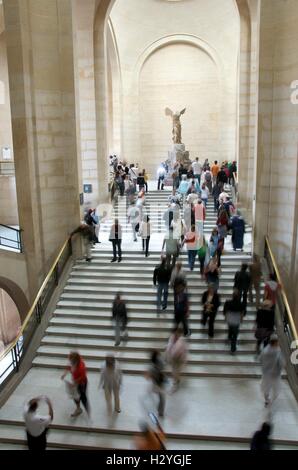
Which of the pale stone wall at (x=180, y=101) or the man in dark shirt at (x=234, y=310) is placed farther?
the pale stone wall at (x=180, y=101)

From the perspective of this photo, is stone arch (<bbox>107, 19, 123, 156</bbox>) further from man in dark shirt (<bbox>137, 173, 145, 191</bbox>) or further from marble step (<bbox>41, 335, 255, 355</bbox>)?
marble step (<bbox>41, 335, 255, 355</bbox>)

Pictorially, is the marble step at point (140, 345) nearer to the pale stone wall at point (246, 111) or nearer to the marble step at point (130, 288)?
the marble step at point (130, 288)

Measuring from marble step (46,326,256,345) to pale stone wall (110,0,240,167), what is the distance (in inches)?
693

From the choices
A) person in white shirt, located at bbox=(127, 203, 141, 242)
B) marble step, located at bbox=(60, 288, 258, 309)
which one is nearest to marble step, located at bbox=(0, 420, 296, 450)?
marble step, located at bbox=(60, 288, 258, 309)

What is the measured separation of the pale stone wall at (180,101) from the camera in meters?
25.9

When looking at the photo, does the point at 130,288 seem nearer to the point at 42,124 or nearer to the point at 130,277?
the point at 130,277

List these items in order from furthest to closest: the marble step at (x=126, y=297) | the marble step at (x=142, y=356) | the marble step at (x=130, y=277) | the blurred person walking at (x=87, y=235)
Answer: the blurred person walking at (x=87, y=235) < the marble step at (x=130, y=277) < the marble step at (x=126, y=297) < the marble step at (x=142, y=356)

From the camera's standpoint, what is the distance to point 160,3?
78.4 ft

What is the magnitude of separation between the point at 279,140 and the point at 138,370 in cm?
700

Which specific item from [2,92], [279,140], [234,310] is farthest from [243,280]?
[2,92]

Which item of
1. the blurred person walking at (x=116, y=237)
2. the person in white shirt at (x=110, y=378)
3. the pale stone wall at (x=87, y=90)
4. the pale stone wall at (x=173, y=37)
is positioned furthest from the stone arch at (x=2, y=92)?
the person in white shirt at (x=110, y=378)

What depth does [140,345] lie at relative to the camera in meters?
9.76

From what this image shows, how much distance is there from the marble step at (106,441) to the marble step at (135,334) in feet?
9.06
